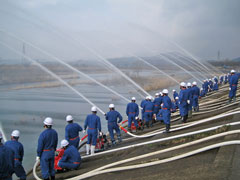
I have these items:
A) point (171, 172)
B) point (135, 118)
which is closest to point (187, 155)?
point (171, 172)

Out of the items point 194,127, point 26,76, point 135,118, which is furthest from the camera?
point 26,76

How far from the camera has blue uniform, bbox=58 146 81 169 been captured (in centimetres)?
658

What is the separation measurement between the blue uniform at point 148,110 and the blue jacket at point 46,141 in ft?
20.4

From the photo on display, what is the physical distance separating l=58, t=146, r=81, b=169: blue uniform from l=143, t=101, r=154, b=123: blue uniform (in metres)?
5.32

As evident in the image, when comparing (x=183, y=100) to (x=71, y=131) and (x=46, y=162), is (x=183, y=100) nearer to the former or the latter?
(x=71, y=131)

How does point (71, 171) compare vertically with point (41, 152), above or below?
below

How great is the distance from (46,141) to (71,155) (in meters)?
1.26

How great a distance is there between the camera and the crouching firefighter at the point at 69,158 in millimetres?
6570

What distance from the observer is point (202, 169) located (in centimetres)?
446

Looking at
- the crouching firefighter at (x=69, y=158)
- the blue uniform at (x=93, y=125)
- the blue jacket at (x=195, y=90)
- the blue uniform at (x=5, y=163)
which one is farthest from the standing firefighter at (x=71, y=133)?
the blue jacket at (x=195, y=90)

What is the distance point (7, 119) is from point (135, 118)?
13329 mm

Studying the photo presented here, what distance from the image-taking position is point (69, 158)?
672 cm

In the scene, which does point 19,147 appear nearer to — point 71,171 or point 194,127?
point 71,171

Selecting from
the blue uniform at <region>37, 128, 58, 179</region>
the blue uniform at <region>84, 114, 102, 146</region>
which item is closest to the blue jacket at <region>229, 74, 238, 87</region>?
the blue uniform at <region>84, 114, 102, 146</region>
